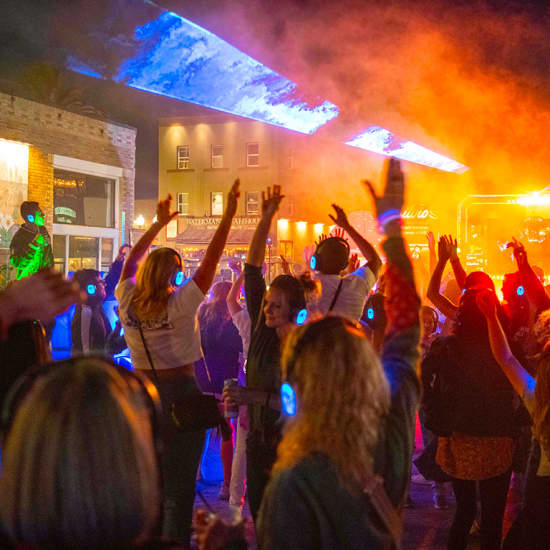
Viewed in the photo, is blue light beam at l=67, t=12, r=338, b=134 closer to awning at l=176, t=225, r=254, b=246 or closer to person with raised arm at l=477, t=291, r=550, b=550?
person with raised arm at l=477, t=291, r=550, b=550

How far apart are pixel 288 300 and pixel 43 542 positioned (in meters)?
1.97

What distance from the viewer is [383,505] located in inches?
60.4

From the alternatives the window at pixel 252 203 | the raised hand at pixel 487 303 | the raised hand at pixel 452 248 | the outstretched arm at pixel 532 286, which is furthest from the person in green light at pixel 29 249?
the window at pixel 252 203

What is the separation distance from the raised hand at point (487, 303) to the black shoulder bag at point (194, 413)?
56.1 inches

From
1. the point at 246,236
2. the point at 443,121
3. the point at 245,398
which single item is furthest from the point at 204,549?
the point at 246,236

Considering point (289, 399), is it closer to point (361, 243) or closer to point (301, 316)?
point (301, 316)

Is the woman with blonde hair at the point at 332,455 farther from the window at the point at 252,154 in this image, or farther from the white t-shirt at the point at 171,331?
the window at the point at 252,154

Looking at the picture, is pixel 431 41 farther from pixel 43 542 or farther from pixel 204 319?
pixel 43 542

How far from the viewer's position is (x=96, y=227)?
57.3 feet

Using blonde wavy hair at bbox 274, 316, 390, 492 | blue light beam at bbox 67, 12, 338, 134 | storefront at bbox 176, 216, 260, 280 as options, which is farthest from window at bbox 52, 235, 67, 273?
blonde wavy hair at bbox 274, 316, 390, 492

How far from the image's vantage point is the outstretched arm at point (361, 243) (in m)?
3.67

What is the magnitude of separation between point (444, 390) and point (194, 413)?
4.60 feet

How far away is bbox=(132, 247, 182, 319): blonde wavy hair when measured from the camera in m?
3.12

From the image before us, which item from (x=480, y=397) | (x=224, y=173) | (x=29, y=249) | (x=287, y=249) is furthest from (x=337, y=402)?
(x=224, y=173)
